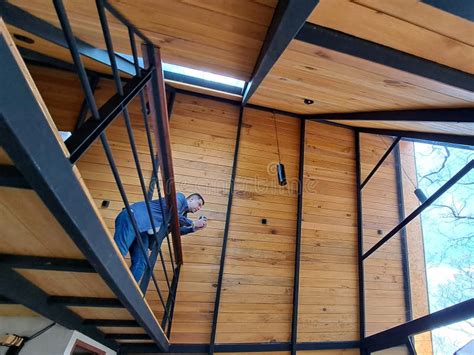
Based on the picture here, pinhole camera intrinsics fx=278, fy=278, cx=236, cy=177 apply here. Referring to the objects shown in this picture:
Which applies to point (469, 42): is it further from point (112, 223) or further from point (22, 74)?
point (112, 223)

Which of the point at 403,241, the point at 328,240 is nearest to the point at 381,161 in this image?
the point at 403,241

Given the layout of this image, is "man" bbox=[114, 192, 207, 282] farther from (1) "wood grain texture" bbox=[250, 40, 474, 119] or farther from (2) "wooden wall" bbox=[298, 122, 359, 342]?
(2) "wooden wall" bbox=[298, 122, 359, 342]

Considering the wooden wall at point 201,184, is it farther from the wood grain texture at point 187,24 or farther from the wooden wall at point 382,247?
the wooden wall at point 382,247

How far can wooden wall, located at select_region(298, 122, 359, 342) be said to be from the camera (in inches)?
138

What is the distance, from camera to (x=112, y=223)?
3061 mm

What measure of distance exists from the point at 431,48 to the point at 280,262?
2813mm

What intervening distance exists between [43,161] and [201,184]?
9.58ft

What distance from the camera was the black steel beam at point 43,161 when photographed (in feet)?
1.46

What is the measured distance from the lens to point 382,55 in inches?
52.7

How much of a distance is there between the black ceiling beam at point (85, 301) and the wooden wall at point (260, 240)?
2.03 meters

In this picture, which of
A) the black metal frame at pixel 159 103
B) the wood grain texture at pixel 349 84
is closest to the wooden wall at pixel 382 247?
the black metal frame at pixel 159 103

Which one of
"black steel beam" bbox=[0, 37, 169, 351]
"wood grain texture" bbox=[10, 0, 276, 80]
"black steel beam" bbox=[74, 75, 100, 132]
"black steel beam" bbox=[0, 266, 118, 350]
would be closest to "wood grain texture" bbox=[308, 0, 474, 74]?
"wood grain texture" bbox=[10, 0, 276, 80]

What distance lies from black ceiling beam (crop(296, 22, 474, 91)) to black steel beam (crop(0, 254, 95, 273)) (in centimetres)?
137

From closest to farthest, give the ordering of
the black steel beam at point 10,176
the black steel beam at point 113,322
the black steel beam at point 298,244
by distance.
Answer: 1. the black steel beam at point 10,176
2. the black steel beam at point 113,322
3. the black steel beam at point 298,244
